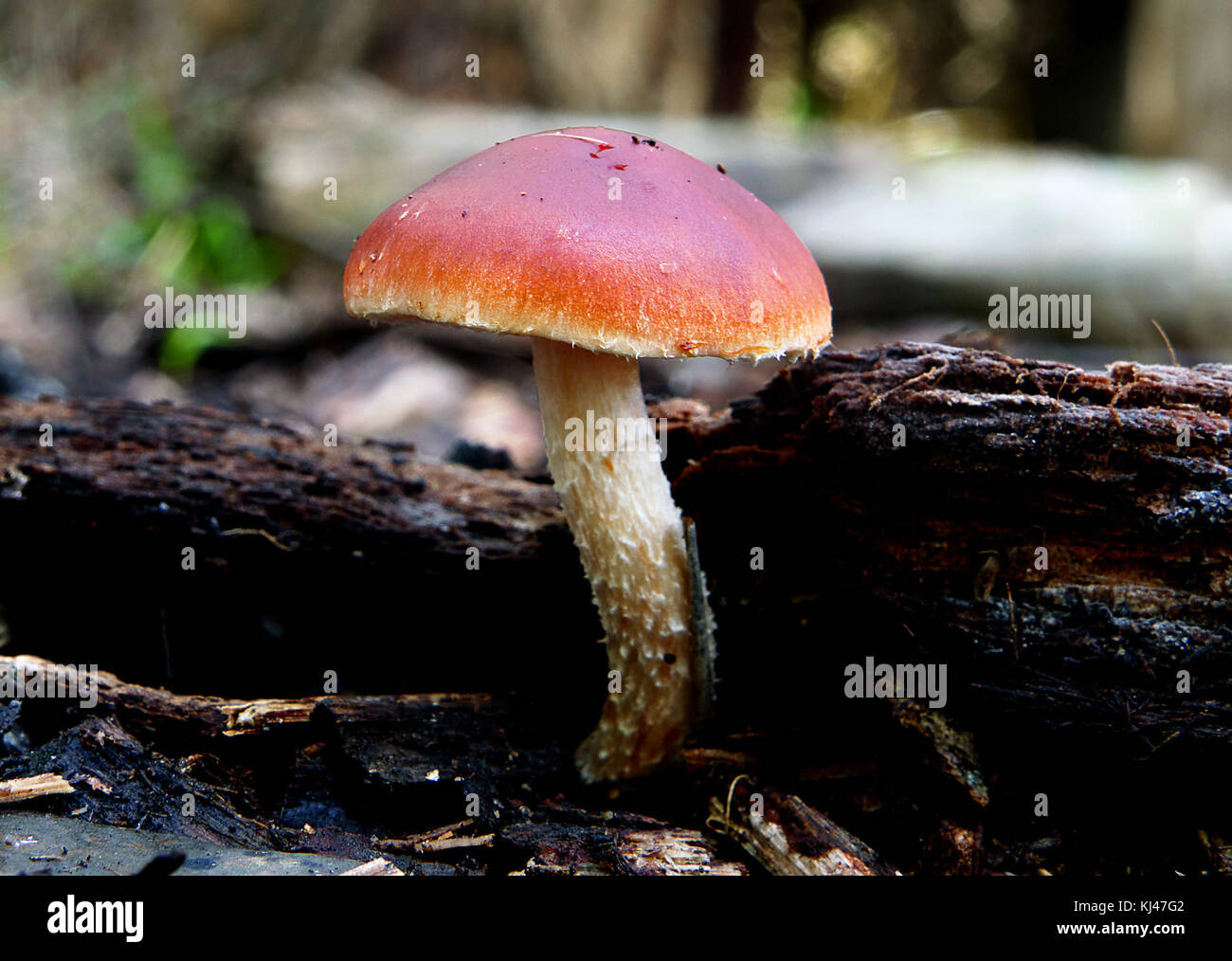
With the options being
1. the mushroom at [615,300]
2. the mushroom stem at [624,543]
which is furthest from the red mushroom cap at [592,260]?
the mushroom stem at [624,543]

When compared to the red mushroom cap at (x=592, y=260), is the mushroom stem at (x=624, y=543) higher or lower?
lower

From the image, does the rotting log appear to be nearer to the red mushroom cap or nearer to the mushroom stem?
the mushroom stem

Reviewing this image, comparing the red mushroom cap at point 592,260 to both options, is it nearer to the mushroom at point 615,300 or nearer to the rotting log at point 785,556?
the mushroom at point 615,300

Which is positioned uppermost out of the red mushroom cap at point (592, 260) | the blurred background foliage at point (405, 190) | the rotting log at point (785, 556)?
the blurred background foliage at point (405, 190)

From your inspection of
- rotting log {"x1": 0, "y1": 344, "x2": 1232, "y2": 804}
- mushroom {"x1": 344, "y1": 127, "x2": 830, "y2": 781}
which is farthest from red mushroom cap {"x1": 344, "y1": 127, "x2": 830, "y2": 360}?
rotting log {"x1": 0, "y1": 344, "x2": 1232, "y2": 804}

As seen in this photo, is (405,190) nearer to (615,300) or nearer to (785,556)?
(785,556)
